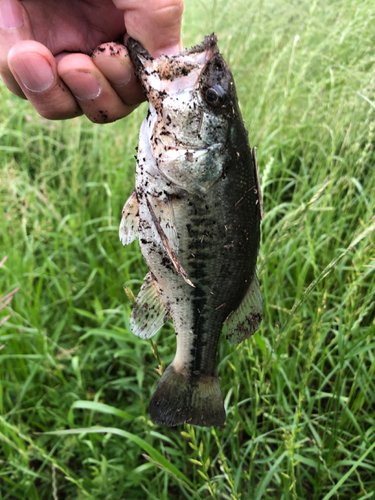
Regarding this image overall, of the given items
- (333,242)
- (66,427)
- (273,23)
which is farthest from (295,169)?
(66,427)

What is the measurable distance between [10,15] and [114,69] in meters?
0.49

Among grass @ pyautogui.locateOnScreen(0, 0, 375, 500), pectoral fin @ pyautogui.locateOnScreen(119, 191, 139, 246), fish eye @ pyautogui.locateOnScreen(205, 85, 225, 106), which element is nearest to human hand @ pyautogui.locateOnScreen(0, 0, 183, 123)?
fish eye @ pyautogui.locateOnScreen(205, 85, 225, 106)

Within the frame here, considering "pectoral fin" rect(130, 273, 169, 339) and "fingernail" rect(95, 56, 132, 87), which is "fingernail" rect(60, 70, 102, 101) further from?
"pectoral fin" rect(130, 273, 169, 339)

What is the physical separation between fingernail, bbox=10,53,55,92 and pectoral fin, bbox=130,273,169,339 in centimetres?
91

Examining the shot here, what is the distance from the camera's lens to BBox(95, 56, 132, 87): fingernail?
1547 mm

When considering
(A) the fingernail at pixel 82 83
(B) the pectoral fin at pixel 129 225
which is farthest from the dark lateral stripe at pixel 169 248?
(A) the fingernail at pixel 82 83

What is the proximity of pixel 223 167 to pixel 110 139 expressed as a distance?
2.18 m

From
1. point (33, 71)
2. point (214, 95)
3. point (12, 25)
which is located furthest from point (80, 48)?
point (214, 95)

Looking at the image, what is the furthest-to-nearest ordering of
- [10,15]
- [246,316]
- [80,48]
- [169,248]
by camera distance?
[80,48], [10,15], [246,316], [169,248]

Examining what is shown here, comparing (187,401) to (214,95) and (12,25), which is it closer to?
(214,95)

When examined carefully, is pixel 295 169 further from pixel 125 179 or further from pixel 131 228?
pixel 131 228

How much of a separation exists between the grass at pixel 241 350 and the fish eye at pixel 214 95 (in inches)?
19.3

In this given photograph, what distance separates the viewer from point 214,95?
129 cm

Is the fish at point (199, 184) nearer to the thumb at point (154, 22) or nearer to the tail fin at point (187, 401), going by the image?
the tail fin at point (187, 401)
